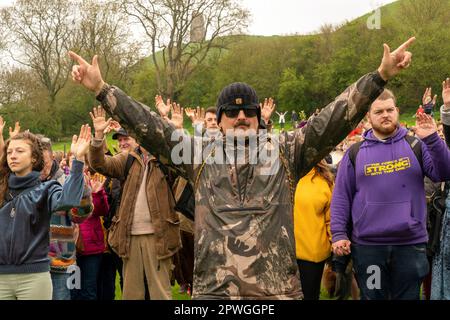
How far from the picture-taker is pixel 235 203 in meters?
3.27

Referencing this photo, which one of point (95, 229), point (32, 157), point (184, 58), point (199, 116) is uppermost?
point (184, 58)

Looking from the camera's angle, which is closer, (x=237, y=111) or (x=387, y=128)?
(x=237, y=111)

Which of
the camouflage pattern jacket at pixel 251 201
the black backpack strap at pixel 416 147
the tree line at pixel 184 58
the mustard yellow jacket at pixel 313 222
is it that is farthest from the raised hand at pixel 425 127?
the tree line at pixel 184 58

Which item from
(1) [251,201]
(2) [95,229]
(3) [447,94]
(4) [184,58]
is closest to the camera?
(1) [251,201]

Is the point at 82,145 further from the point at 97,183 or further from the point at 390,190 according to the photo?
the point at 390,190

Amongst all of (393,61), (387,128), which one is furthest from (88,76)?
(387,128)

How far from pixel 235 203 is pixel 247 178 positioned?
0.59 feet

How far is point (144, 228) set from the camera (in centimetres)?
557

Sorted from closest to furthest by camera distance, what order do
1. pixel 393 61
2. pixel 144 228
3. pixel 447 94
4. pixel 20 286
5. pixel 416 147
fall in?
pixel 393 61 < pixel 20 286 < pixel 447 94 < pixel 416 147 < pixel 144 228

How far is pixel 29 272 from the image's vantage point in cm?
444

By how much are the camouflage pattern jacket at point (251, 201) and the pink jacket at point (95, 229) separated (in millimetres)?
2861

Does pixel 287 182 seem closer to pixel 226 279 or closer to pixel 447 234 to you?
pixel 226 279

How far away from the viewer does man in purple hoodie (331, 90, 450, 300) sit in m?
4.52

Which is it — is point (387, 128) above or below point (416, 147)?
above
